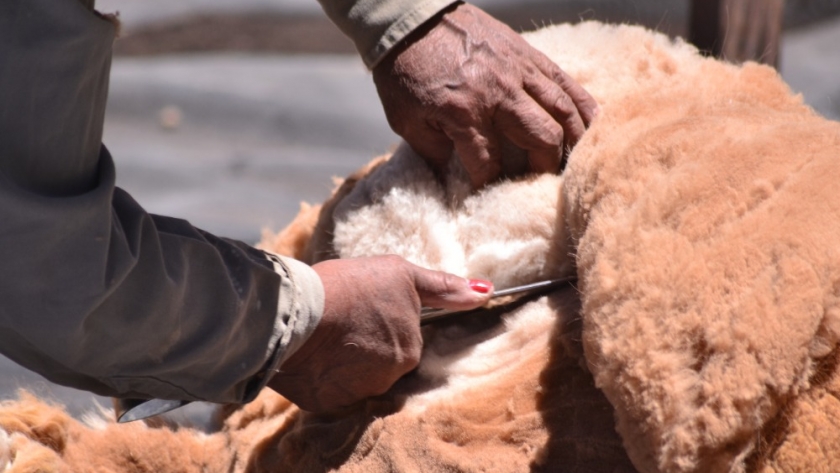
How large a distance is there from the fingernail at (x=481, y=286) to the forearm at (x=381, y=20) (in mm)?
476

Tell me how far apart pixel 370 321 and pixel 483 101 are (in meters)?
0.43

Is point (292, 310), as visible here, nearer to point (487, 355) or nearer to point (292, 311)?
A: point (292, 311)

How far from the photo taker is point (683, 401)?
99cm

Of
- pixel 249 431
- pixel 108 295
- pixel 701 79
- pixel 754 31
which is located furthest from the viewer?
pixel 754 31

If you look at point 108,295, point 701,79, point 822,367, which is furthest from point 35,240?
point 701,79

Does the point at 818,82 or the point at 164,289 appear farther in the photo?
the point at 818,82

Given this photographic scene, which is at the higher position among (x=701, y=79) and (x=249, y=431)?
(x=701, y=79)

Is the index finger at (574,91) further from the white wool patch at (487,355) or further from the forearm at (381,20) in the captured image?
the white wool patch at (487,355)

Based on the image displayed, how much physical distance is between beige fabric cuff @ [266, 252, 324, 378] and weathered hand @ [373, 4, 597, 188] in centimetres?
37

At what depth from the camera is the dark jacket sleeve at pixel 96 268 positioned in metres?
0.99

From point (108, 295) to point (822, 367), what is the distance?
2.72 ft

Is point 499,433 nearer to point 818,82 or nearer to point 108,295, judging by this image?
point 108,295

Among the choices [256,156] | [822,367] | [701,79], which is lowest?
[256,156]

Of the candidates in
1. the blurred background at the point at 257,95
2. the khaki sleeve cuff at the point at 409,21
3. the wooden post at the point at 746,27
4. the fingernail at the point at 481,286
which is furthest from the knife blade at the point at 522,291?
the blurred background at the point at 257,95
